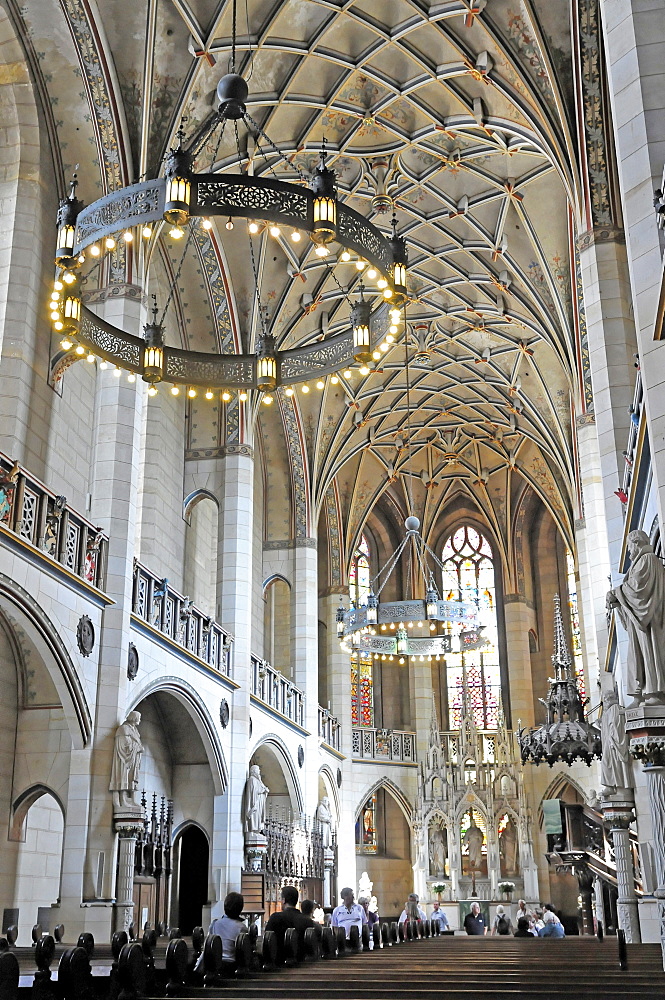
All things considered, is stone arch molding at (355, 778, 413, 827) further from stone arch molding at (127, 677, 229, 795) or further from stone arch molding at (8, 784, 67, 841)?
stone arch molding at (8, 784, 67, 841)

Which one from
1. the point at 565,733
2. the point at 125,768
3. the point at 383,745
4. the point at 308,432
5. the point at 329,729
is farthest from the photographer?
the point at 383,745

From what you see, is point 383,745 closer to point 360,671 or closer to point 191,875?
point 360,671

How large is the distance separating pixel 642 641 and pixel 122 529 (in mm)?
8472

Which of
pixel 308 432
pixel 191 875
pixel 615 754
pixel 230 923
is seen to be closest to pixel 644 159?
pixel 230 923

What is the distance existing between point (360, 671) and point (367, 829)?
4491 millimetres

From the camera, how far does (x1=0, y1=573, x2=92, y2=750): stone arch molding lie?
1149cm

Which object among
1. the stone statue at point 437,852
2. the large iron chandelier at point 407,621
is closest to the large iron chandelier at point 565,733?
the large iron chandelier at point 407,621

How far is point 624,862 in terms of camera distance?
12.4 metres

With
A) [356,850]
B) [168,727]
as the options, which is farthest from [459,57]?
[356,850]

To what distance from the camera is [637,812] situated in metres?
12.5

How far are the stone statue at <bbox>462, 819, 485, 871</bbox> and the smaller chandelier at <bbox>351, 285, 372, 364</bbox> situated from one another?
66.1 ft

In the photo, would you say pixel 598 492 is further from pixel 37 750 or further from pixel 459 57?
pixel 37 750

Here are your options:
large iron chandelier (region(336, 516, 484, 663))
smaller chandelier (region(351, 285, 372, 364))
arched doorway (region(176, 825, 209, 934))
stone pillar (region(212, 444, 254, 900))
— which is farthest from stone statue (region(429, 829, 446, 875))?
smaller chandelier (region(351, 285, 372, 364))

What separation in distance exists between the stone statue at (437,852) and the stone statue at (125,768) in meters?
16.5
